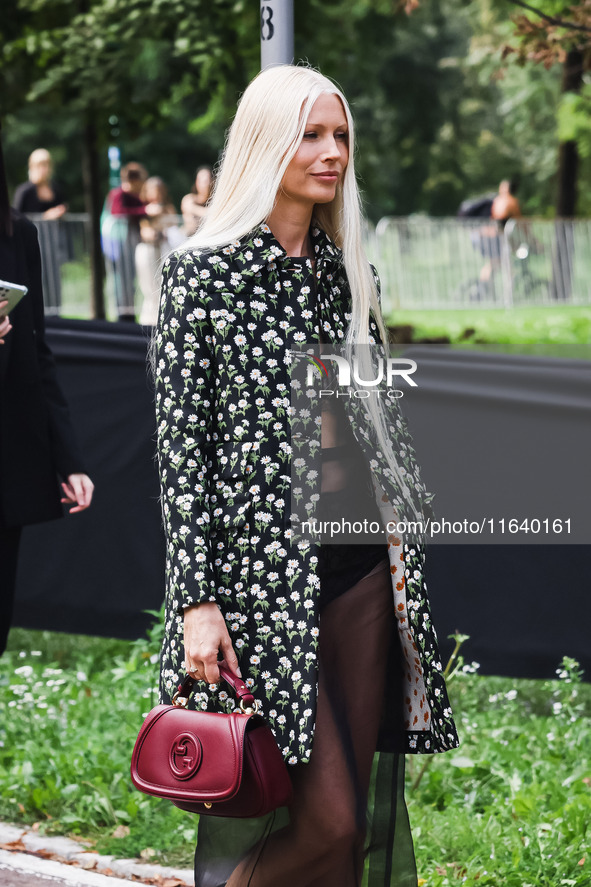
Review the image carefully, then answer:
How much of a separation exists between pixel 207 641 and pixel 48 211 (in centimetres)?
1516

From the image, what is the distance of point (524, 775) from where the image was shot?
4.65 m

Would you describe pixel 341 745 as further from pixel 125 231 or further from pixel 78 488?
pixel 125 231

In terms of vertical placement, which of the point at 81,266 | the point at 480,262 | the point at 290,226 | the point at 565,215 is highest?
the point at 565,215

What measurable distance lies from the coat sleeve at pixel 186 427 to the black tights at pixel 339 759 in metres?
0.34

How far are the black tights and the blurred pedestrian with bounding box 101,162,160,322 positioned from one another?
44.0 feet

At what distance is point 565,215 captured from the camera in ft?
80.7

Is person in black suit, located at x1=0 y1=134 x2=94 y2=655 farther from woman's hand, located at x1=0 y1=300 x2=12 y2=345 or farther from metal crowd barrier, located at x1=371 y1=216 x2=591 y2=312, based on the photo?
metal crowd barrier, located at x1=371 y1=216 x2=591 y2=312

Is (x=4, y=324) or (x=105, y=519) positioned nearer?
(x=4, y=324)

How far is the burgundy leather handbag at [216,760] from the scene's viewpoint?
8.84 feet

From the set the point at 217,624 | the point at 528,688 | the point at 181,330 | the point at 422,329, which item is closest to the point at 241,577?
the point at 217,624

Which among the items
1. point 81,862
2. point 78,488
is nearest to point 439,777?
point 81,862

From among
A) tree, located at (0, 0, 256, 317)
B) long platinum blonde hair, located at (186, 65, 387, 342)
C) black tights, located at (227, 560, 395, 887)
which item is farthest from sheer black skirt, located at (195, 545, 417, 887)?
tree, located at (0, 0, 256, 317)

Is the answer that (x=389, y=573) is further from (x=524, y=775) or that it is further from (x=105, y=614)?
(x=105, y=614)

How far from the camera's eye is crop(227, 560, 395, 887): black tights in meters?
2.86
